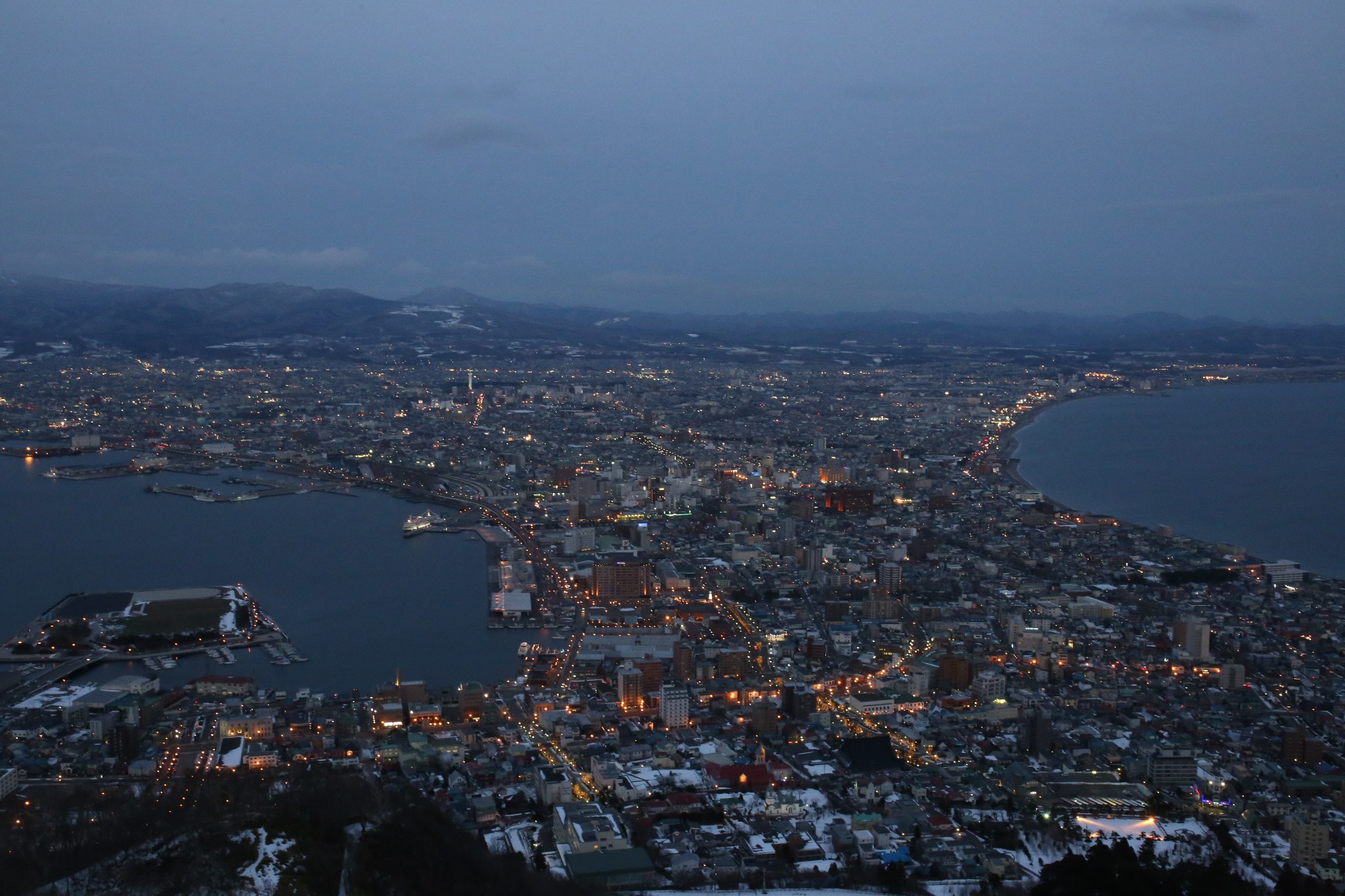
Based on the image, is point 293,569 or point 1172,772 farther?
point 293,569

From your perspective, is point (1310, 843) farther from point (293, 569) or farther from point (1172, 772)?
point (293, 569)

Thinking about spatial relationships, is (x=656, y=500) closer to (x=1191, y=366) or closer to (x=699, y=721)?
(x=699, y=721)

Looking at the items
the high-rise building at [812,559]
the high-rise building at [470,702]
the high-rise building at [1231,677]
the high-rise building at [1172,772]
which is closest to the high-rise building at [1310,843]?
the high-rise building at [1172,772]

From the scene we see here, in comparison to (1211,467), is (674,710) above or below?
below

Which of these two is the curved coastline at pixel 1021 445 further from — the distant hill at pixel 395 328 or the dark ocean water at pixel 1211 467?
the distant hill at pixel 395 328

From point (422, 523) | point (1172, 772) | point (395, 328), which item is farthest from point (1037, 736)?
point (395, 328)
